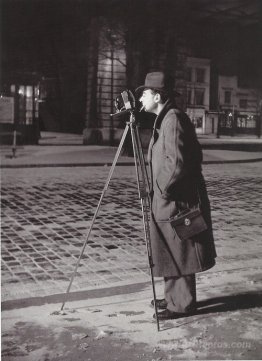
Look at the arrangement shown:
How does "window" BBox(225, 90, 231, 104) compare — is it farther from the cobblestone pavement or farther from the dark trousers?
the dark trousers

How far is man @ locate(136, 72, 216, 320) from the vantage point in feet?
10.6

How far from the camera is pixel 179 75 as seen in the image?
9641 mm

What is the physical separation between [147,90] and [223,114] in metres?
2.21

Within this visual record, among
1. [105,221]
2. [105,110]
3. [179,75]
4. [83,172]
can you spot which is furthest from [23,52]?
[105,221]

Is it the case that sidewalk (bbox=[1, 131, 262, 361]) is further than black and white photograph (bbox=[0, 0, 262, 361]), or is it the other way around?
black and white photograph (bbox=[0, 0, 262, 361])

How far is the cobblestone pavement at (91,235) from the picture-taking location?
15.2 ft

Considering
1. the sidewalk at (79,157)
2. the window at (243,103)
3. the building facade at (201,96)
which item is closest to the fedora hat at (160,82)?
the window at (243,103)

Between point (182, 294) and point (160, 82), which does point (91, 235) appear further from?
point (160, 82)

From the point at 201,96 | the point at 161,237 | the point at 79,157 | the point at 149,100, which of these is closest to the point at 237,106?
the point at 149,100

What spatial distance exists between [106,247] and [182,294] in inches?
86.7

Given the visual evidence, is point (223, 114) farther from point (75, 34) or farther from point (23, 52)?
point (23, 52)

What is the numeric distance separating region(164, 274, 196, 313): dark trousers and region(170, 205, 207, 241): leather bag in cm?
39

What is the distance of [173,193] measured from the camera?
10.9 feet

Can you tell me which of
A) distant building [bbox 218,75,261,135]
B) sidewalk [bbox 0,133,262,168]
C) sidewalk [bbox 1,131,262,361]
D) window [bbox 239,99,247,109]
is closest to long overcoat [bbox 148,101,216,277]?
sidewalk [bbox 1,131,262,361]
